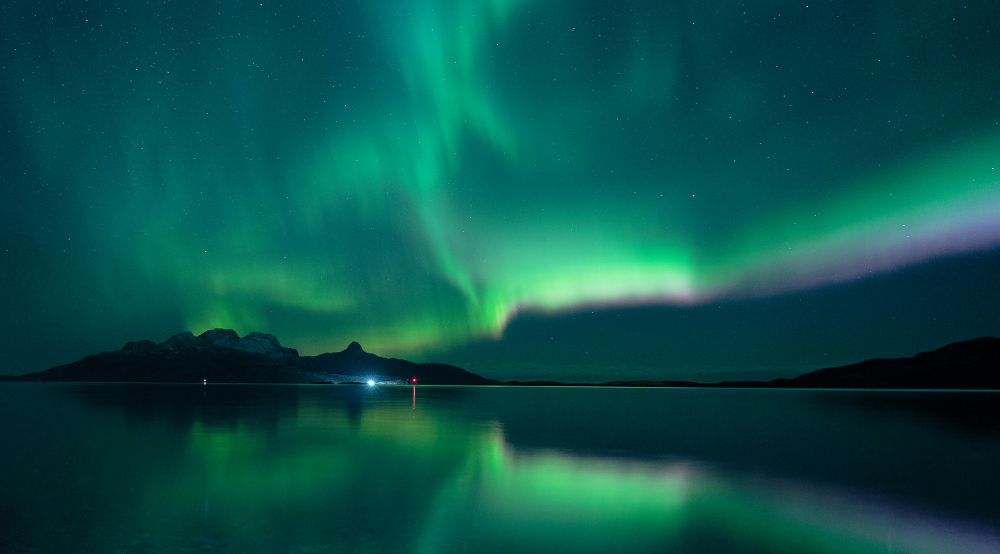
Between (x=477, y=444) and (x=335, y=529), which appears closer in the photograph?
(x=335, y=529)

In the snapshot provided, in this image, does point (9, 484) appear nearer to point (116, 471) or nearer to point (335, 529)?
point (116, 471)

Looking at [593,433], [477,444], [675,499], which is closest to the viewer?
[675,499]

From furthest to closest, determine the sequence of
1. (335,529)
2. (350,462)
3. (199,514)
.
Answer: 1. (350,462)
2. (199,514)
3. (335,529)

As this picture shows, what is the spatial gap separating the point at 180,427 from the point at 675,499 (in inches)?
1921

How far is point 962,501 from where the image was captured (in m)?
25.9

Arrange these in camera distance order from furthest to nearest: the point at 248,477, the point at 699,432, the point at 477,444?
the point at 699,432
the point at 477,444
the point at 248,477

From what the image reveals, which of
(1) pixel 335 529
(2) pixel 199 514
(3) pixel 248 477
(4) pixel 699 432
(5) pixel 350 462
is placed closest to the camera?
(1) pixel 335 529

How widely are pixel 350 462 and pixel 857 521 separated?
24.4 metres

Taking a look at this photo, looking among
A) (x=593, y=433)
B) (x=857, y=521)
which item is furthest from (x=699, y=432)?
(x=857, y=521)

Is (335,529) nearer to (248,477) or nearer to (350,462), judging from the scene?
(248,477)

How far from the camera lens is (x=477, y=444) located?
46.2 m

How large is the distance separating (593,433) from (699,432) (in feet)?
39.3

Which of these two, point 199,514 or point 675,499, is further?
point 675,499

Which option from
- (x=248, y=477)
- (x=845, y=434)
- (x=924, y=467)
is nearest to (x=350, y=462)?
(x=248, y=477)
